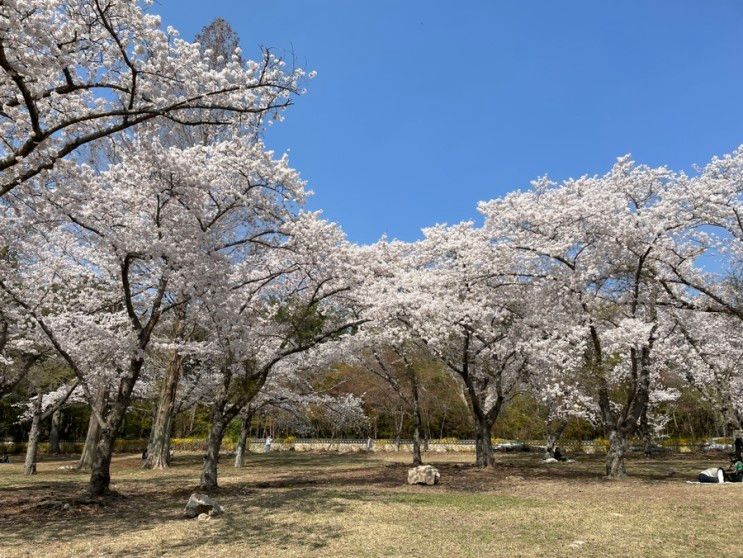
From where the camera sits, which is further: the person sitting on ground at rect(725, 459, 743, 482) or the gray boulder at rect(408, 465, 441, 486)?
the gray boulder at rect(408, 465, 441, 486)

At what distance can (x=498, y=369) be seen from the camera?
1914 centimetres

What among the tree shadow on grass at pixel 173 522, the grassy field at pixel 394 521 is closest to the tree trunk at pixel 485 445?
the grassy field at pixel 394 521

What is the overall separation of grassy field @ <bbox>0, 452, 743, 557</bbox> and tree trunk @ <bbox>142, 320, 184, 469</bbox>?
779cm

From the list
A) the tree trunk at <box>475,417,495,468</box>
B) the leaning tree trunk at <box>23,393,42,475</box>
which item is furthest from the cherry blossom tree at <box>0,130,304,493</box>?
the tree trunk at <box>475,417,495,468</box>

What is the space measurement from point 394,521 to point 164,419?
16.7m

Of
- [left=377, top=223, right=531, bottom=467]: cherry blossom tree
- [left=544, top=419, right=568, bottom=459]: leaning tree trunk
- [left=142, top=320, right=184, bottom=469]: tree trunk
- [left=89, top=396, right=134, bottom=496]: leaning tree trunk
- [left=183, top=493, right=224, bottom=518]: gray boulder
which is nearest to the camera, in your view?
[left=183, top=493, right=224, bottom=518]: gray boulder

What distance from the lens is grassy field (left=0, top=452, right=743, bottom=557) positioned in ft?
24.0

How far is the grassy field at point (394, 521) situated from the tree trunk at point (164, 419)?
779cm

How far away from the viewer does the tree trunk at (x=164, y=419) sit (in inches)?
909

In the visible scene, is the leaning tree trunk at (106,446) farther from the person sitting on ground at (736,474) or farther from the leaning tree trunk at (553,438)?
the leaning tree trunk at (553,438)

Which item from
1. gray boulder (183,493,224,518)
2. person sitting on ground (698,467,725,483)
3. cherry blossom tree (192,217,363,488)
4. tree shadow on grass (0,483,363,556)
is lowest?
tree shadow on grass (0,483,363,556)

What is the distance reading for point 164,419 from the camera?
2308 centimetres

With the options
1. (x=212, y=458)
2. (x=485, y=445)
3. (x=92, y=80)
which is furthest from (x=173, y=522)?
(x=485, y=445)

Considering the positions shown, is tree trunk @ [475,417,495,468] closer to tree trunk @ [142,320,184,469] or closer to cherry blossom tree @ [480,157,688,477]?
cherry blossom tree @ [480,157,688,477]
